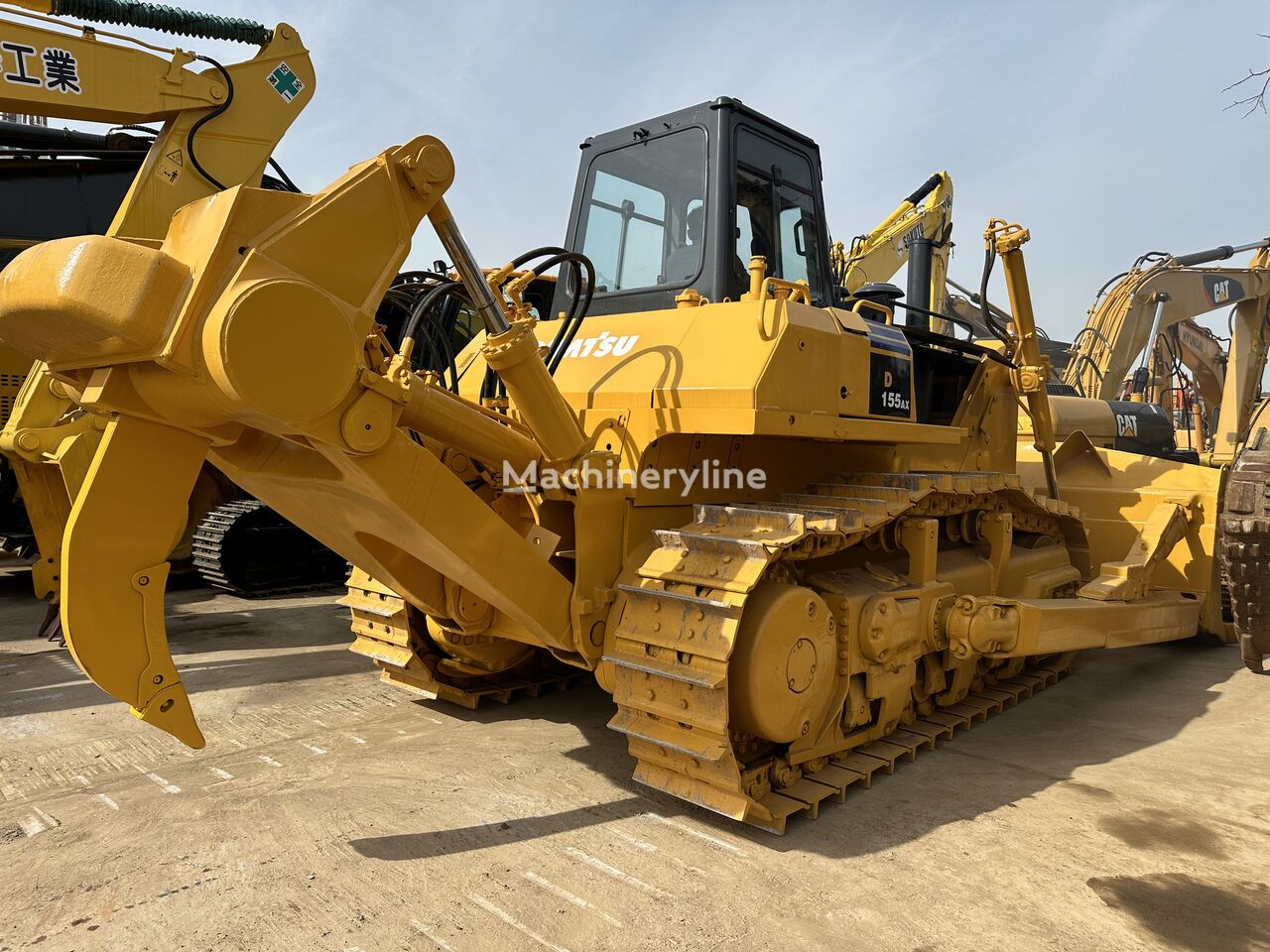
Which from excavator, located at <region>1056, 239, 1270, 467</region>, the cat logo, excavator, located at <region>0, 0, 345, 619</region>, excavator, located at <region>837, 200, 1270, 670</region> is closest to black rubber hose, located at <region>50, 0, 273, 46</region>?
excavator, located at <region>0, 0, 345, 619</region>

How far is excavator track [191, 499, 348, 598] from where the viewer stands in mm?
7988

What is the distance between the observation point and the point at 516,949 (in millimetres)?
2572

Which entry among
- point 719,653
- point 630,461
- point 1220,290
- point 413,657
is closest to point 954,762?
point 719,653

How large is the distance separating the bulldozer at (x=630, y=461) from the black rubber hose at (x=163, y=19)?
10.1 ft

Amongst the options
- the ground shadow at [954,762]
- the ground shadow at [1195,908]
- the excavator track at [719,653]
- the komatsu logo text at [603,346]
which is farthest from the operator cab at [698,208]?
the ground shadow at [1195,908]

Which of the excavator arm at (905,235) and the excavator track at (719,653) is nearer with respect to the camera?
the excavator track at (719,653)

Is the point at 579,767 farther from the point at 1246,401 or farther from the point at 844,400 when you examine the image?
the point at 1246,401

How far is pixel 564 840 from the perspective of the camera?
128 inches

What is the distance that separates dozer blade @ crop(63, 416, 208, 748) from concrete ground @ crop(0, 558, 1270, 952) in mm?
660

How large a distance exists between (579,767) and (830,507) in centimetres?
162

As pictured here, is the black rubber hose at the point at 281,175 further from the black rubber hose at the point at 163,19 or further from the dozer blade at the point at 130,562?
the dozer blade at the point at 130,562

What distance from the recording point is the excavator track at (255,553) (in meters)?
7.99

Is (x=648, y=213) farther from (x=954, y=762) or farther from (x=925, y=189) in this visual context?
(x=925, y=189)
